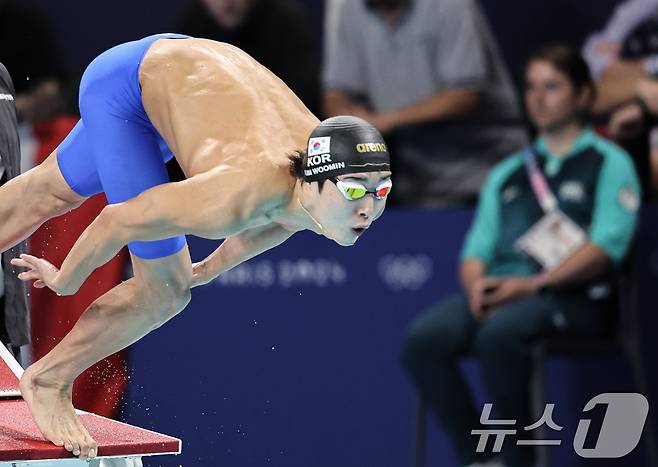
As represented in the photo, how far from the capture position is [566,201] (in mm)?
7539

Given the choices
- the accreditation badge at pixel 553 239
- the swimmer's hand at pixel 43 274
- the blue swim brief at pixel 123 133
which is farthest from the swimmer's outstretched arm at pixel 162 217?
the accreditation badge at pixel 553 239

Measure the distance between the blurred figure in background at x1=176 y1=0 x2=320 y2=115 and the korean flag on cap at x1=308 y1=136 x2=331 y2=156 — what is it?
3504 mm

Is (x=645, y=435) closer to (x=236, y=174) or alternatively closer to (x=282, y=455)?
(x=282, y=455)

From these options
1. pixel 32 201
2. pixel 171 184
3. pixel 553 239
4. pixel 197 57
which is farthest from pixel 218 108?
pixel 553 239

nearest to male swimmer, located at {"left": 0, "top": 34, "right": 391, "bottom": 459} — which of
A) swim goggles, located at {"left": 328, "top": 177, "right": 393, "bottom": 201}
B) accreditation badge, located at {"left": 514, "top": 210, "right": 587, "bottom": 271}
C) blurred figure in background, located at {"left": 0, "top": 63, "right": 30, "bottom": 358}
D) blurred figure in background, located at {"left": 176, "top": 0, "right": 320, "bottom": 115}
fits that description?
swim goggles, located at {"left": 328, "top": 177, "right": 393, "bottom": 201}

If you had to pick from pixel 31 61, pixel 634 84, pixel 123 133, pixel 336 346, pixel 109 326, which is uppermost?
pixel 31 61

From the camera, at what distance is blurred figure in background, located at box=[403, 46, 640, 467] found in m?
7.32

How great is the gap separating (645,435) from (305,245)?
2202 millimetres

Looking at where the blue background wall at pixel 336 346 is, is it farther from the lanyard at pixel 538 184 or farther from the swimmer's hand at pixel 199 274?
the swimmer's hand at pixel 199 274

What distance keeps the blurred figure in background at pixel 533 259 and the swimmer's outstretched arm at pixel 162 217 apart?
3025 millimetres

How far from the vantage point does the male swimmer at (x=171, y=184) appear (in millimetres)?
4625

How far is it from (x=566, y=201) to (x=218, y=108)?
10.4 feet

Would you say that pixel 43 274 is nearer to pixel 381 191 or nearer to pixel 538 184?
pixel 381 191

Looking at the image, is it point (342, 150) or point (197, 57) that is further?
point (197, 57)
